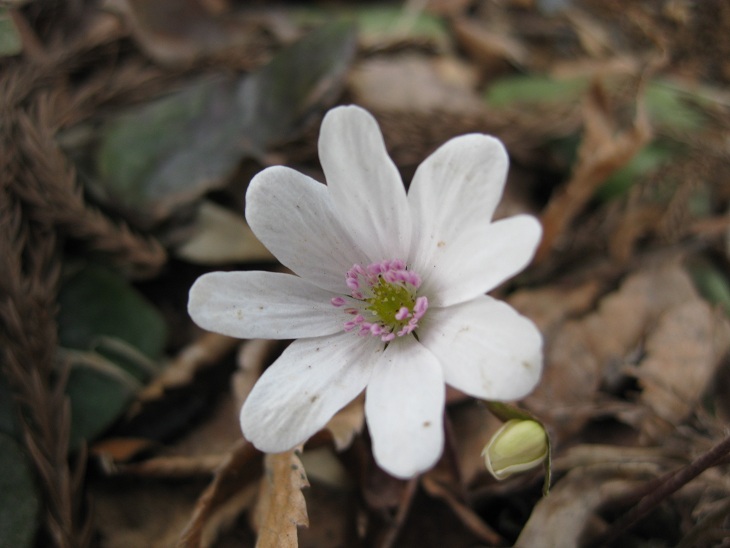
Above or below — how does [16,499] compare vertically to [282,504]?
below

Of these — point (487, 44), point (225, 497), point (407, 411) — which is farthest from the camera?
point (487, 44)

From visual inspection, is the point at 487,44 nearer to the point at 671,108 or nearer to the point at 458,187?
the point at 671,108

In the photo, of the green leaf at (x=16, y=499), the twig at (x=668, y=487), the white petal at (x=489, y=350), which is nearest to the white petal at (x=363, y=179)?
the white petal at (x=489, y=350)

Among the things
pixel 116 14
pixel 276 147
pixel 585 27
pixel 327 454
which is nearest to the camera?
pixel 327 454

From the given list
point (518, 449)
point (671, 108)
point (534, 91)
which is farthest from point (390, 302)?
point (671, 108)

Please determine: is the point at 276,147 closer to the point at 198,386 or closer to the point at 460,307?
the point at 198,386

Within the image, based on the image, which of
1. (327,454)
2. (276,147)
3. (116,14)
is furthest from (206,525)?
(116,14)
